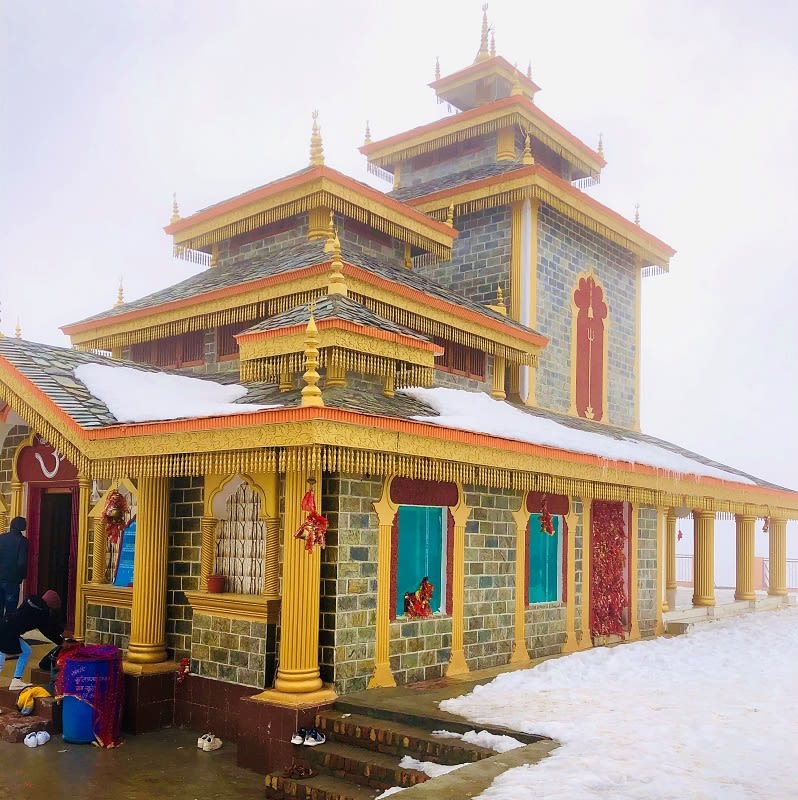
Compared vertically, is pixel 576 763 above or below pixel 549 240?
below

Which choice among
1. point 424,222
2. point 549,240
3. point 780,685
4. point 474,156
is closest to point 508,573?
point 780,685

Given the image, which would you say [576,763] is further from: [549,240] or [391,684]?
[549,240]

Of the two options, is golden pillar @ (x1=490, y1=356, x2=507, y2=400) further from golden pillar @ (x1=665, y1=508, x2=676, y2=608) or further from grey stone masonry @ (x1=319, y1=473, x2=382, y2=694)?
golden pillar @ (x1=665, y1=508, x2=676, y2=608)

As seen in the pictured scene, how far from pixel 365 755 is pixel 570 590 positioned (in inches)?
230

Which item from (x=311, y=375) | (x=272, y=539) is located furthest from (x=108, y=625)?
(x=311, y=375)

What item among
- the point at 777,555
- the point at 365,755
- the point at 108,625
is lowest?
the point at 365,755

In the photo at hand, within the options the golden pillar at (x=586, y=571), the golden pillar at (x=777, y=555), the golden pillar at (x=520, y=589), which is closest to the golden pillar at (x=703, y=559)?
the golden pillar at (x=777, y=555)

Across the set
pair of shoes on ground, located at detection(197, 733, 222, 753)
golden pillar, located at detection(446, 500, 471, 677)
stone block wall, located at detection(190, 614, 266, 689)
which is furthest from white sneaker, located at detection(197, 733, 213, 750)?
golden pillar, located at detection(446, 500, 471, 677)

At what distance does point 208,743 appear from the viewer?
9.57 meters

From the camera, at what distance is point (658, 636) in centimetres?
1561

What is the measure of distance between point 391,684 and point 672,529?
546 inches

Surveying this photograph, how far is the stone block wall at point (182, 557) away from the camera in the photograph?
35.0 ft

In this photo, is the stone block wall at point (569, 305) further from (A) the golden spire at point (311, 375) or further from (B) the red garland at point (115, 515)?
(A) the golden spire at point (311, 375)

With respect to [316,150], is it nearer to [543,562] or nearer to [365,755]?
[543,562]
